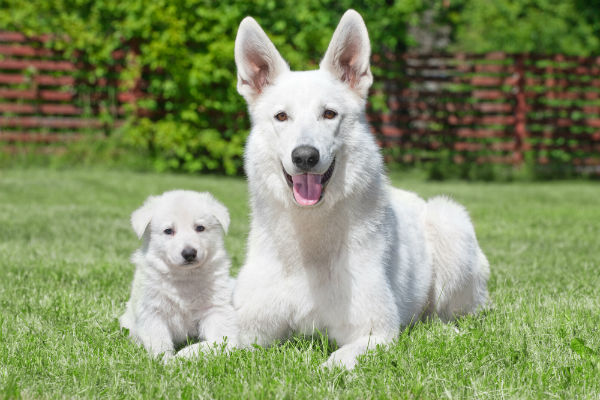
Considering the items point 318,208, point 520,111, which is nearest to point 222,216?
point 318,208

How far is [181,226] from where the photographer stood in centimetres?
383

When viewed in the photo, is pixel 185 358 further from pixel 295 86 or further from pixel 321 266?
pixel 295 86

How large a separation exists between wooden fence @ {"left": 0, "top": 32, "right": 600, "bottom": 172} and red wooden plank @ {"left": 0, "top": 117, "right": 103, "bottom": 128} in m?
0.04

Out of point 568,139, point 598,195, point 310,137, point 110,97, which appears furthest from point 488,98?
point 310,137

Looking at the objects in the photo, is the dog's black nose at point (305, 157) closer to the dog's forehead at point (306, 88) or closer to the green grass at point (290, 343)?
the dog's forehead at point (306, 88)

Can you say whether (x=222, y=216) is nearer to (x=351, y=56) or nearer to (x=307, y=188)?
(x=307, y=188)

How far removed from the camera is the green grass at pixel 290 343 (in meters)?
2.82

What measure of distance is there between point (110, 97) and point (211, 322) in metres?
11.6

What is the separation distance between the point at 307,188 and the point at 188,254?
2.67ft

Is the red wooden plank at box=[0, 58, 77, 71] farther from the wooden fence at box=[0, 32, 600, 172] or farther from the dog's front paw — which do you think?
the dog's front paw

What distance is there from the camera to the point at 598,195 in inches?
480

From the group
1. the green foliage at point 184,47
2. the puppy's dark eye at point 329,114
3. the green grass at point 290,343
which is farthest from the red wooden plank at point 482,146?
the puppy's dark eye at point 329,114

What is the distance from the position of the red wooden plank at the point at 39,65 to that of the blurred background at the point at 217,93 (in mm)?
21

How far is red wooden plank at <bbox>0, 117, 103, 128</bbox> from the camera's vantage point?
45.6 feet
